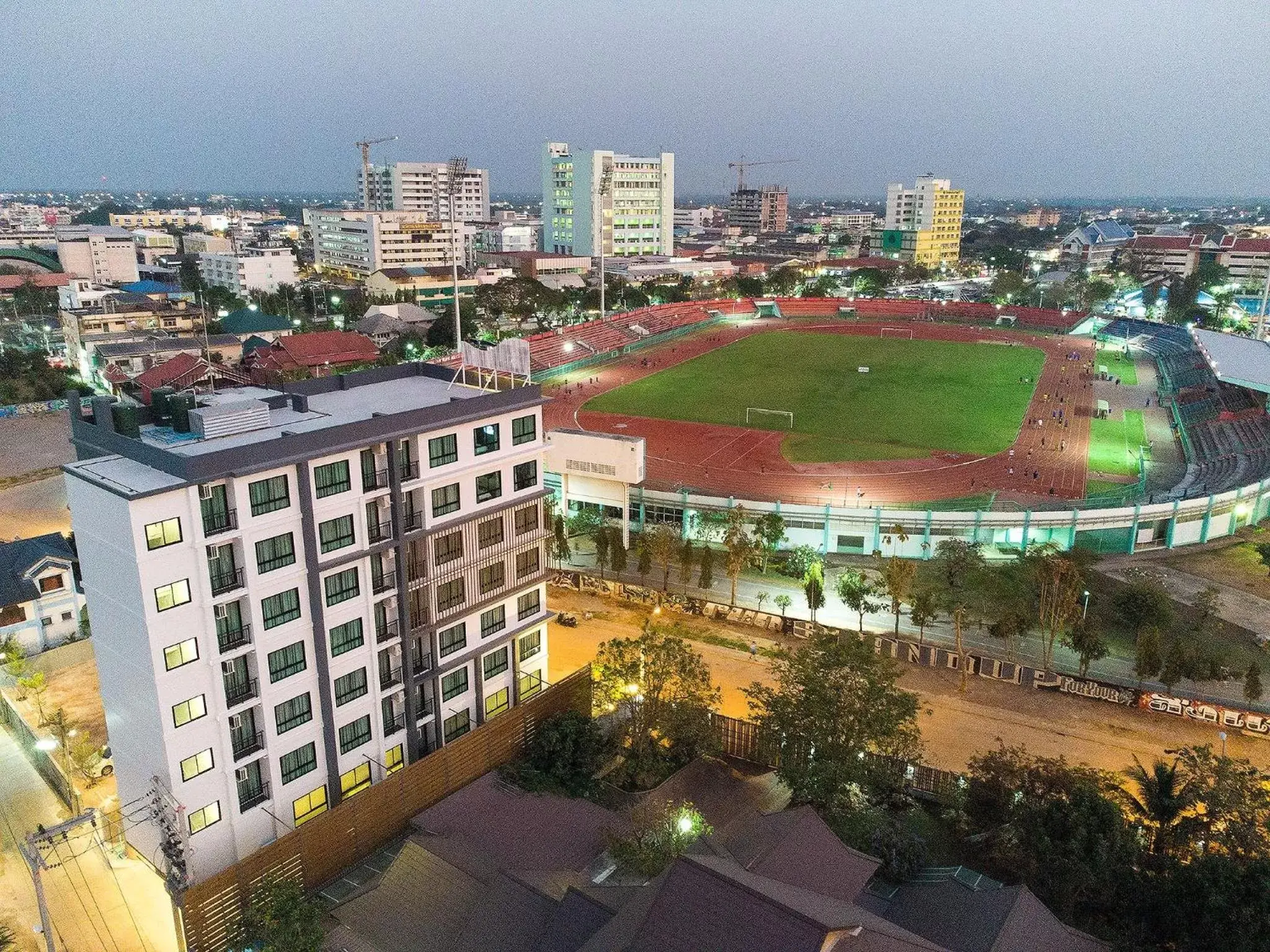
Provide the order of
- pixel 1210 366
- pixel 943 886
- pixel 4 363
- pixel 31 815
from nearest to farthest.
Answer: pixel 943 886 → pixel 31 815 → pixel 1210 366 → pixel 4 363

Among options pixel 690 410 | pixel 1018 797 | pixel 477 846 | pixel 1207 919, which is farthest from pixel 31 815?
pixel 690 410

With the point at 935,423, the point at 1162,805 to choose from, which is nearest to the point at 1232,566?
the point at 1162,805

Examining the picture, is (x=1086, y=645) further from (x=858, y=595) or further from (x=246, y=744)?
(x=246, y=744)

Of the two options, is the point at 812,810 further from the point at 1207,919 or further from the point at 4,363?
the point at 4,363

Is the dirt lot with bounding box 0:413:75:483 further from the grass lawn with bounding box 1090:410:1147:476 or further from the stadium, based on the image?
the grass lawn with bounding box 1090:410:1147:476

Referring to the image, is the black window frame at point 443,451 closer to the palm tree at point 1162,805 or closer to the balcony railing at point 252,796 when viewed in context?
the balcony railing at point 252,796

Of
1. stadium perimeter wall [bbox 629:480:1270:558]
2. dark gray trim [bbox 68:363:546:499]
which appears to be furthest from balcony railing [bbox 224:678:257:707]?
stadium perimeter wall [bbox 629:480:1270:558]
